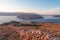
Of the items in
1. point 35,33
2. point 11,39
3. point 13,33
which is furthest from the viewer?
point 13,33

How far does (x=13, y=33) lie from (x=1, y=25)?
71.3 inches

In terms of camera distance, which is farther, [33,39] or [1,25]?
[1,25]

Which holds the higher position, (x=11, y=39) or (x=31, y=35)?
(x=31, y=35)

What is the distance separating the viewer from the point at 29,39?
18.2ft

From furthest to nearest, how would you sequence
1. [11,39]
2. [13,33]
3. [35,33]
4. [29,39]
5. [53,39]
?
[13,33], [11,39], [29,39], [35,33], [53,39]

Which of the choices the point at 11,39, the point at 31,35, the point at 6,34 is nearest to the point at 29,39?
the point at 31,35

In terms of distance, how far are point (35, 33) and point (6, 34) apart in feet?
11.4

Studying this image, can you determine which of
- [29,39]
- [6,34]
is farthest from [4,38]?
[29,39]

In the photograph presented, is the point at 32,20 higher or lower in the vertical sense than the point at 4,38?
higher

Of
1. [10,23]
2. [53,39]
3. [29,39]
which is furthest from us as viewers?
[10,23]

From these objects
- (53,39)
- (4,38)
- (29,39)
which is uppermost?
(53,39)

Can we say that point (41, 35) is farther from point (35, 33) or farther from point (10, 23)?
point (10, 23)

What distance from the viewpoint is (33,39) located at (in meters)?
5.14

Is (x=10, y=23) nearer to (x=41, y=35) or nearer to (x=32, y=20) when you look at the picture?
(x=32, y=20)
